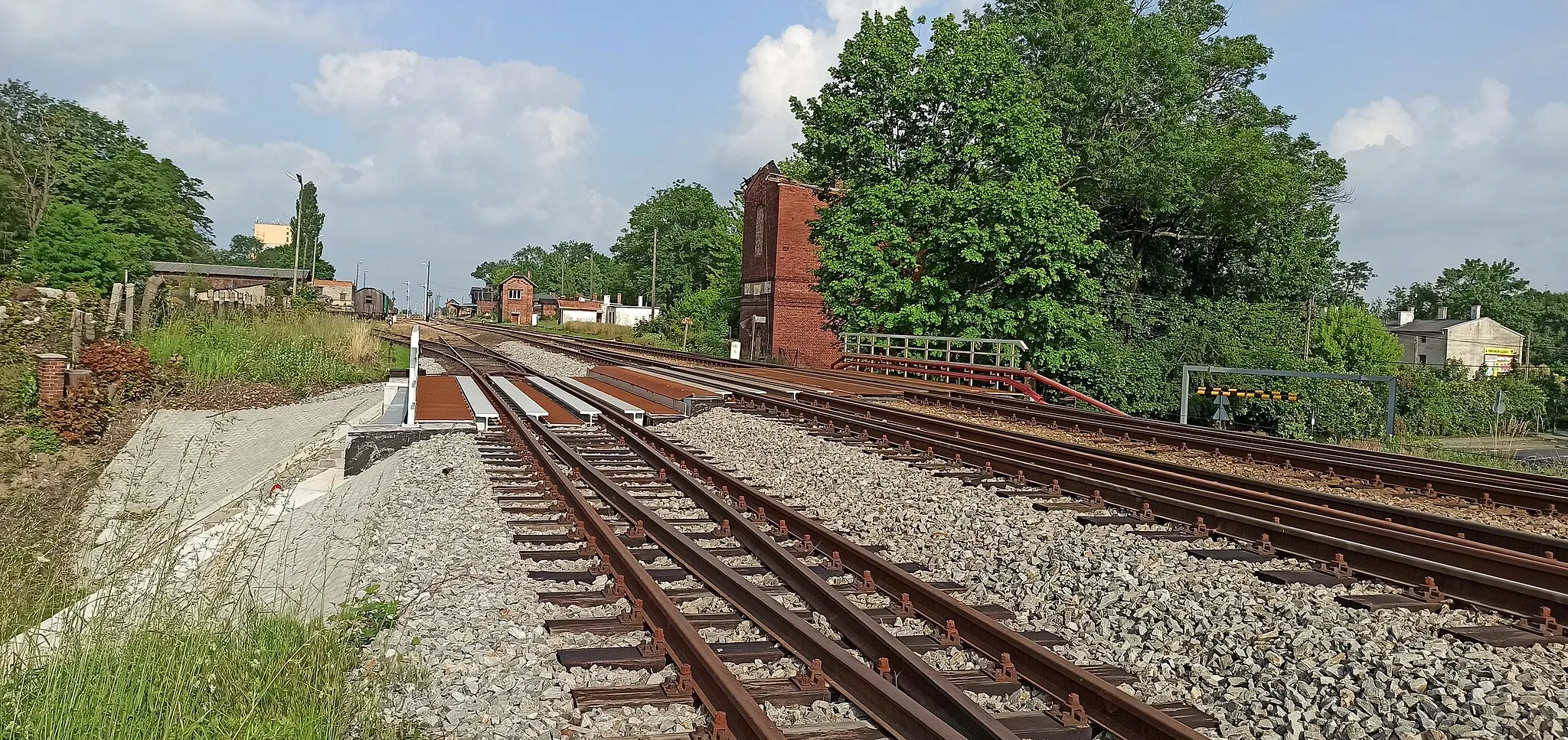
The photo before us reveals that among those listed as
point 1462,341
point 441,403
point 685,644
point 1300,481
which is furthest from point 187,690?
point 1462,341

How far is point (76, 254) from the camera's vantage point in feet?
146

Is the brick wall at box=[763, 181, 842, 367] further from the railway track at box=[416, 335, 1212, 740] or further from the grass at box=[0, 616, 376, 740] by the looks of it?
the grass at box=[0, 616, 376, 740]

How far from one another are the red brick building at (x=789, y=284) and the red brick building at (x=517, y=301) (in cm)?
7832

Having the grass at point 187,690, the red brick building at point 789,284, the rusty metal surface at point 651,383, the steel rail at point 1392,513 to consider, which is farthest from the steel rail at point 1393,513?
the red brick building at point 789,284

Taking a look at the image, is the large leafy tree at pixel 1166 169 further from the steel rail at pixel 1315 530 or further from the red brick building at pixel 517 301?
the red brick building at pixel 517 301

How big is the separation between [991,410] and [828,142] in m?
16.9

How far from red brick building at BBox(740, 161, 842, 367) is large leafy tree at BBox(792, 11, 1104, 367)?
6072 millimetres

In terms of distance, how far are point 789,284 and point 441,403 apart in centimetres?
2341

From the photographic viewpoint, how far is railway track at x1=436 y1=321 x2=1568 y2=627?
5.67 m

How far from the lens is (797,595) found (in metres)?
6.10

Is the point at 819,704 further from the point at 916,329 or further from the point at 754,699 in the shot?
the point at 916,329

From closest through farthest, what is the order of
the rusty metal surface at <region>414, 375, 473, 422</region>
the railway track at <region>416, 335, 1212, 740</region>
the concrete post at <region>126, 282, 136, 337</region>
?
the railway track at <region>416, 335, 1212, 740</region>, the rusty metal surface at <region>414, 375, 473, 422</region>, the concrete post at <region>126, 282, 136, 337</region>

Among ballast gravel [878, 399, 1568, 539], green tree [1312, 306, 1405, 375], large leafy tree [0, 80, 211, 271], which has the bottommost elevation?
ballast gravel [878, 399, 1568, 539]

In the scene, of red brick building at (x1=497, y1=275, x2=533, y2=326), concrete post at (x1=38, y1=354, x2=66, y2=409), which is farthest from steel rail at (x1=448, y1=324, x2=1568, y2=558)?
red brick building at (x1=497, y1=275, x2=533, y2=326)
